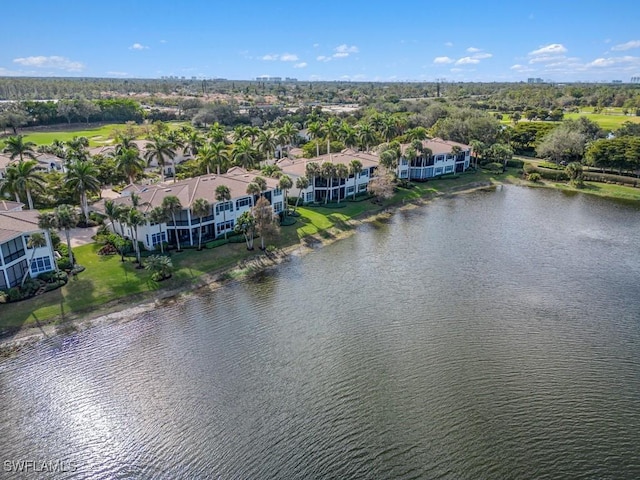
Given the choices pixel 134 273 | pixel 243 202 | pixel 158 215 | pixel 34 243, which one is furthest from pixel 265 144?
pixel 34 243

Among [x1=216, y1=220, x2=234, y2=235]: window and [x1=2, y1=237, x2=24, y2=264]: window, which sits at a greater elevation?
[x1=2, y1=237, x2=24, y2=264]: window

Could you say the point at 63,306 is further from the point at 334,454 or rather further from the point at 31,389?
the point at 334,454

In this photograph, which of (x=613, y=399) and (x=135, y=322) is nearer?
(x=613, y=399)

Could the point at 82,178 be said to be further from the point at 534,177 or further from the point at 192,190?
the point at 534,177

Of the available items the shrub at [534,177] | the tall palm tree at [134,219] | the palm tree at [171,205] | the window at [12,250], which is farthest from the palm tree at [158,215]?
the shrub at [534,177]

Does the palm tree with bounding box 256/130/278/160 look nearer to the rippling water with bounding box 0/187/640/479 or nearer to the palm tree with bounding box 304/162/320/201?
the palm tree with bounding box 304/162/320/201

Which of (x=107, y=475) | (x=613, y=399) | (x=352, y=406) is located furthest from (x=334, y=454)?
(x=613, y=399)

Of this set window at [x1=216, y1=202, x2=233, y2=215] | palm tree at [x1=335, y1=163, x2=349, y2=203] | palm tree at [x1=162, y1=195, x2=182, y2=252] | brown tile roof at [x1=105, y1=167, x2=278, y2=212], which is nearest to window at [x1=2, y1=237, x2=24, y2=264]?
brown tile roof at [x1=105, y1=167, x2=278, y2=212]
